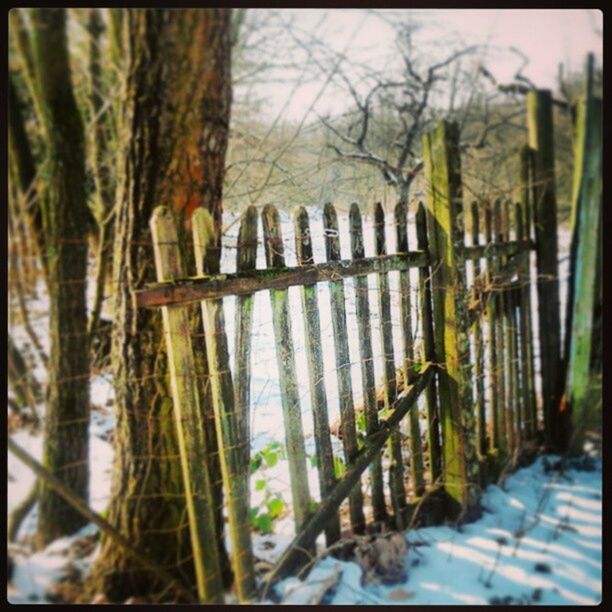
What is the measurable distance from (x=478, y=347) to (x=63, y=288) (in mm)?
2240

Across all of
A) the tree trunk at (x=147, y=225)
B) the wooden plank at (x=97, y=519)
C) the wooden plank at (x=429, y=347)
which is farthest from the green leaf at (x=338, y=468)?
the wooden plank at (x=97, y=519)

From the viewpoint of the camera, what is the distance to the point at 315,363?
1.58m

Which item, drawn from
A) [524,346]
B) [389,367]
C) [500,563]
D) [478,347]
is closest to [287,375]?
[389,367]

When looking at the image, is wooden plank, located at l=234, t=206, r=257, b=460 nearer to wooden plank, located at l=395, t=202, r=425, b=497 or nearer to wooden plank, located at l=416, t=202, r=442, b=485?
wooden plank, located at l=395, t=202, r=425, b=497

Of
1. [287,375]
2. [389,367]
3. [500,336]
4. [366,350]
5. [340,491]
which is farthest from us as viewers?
[500,336]

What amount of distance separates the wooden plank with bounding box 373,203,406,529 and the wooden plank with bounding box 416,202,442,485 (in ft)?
0.81

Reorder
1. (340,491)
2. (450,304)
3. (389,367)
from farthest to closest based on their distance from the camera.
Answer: (450,304)
(389,367)
(340,491)

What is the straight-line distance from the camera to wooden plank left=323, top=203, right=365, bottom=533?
1609 mm

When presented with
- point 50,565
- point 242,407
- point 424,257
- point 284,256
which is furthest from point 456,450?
point 50,565

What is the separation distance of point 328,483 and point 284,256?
0.95m

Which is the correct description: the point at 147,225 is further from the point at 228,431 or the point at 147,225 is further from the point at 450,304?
the point at 450,304

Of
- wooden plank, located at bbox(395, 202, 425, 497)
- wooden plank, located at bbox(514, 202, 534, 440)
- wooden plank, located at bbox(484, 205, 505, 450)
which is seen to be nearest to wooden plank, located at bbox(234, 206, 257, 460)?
wooden plank, located at bbox(395, 202, 425, 497)

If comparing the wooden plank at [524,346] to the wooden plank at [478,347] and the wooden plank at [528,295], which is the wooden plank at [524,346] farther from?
the wooden plank at [478,347]

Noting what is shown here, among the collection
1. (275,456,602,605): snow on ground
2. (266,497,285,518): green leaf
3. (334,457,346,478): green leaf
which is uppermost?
(334,457,346,478): green leaf
